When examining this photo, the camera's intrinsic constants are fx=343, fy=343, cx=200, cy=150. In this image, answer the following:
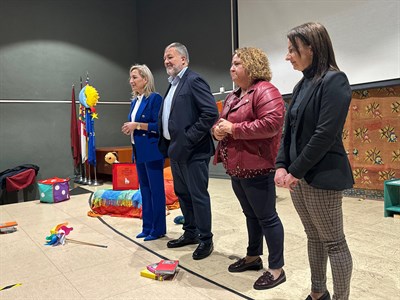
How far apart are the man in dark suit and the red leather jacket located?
15.2 inches

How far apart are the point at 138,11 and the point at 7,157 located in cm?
430

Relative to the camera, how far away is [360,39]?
4145 mm

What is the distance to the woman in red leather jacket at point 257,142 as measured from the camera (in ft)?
5.77

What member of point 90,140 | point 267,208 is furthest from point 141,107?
point 90,140

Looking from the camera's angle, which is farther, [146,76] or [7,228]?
[7,228]

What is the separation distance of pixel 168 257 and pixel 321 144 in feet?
4.99

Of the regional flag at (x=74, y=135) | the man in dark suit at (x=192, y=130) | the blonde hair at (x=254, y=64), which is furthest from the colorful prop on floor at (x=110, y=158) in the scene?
the blonde hair at (x=254, y=64)

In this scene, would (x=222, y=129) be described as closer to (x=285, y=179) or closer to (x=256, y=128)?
(x=256, y=128)

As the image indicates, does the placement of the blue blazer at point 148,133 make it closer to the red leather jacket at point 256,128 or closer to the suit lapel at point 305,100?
the red leather jacket at point 256,128

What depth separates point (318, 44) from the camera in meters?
1.35

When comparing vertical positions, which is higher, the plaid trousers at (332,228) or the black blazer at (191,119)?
the black blazer at (191,119)

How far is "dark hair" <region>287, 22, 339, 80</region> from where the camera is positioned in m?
1.35

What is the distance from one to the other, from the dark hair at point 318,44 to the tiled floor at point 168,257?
1.15 metres

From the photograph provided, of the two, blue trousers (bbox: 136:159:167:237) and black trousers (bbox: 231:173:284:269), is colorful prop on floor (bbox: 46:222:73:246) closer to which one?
blue trousers (bbox: 136:159:167:237)
